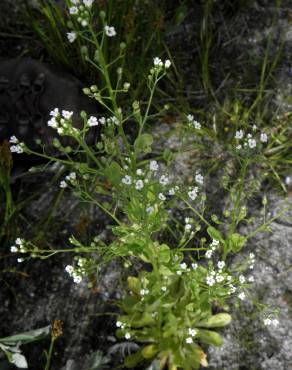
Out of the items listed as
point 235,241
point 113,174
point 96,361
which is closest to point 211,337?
point 96,361

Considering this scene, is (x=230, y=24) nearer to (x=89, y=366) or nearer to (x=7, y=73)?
(x=7, y=73)

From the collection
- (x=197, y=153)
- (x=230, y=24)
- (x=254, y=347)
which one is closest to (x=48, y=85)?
(x=197, y=153)

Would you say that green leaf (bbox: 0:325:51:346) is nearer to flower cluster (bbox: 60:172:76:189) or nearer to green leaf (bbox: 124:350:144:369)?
green leaf (bbox: 124:350:144:369)

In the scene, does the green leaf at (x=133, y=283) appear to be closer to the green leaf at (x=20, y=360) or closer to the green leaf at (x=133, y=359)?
the green leaf at (x=133, y=359)

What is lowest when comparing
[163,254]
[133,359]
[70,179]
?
[133,359]

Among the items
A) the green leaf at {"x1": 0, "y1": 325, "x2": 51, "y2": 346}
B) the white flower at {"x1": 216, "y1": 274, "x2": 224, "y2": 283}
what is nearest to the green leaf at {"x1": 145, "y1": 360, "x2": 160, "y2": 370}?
the green leaf at {"x1": 0, "y1": 325, "x2": 51, "y2": 346}

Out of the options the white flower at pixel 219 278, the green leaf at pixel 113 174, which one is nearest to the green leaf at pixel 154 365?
the white flower at pixel 219 278

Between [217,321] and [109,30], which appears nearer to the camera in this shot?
[109,30]

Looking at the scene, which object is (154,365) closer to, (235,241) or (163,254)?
(163,254)

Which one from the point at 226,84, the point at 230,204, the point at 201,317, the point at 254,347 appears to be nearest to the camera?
the point at 201,317
